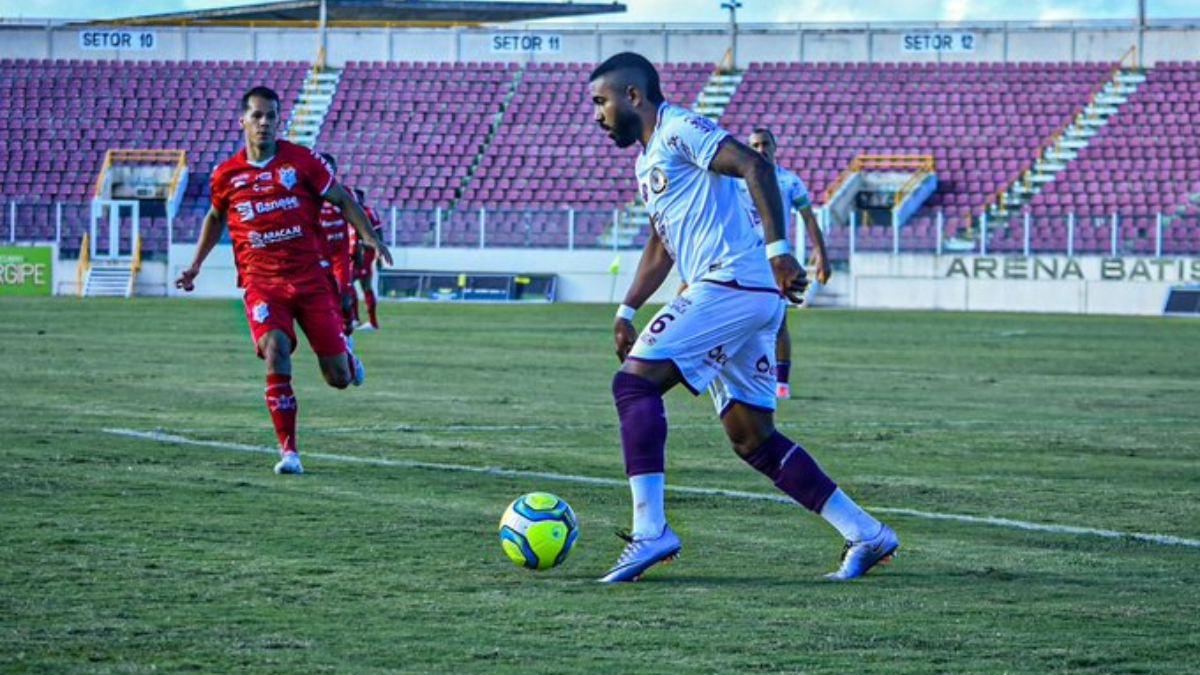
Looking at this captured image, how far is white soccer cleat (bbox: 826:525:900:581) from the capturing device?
7.18m

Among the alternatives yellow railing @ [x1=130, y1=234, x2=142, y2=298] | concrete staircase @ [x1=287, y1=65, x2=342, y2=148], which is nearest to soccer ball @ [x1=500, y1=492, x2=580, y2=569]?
yellow railing @ [x1=130, y1=234, x2=142, y2=298]

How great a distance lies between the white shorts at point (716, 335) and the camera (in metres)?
7.28

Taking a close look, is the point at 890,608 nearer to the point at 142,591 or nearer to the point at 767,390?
the point at 767,390

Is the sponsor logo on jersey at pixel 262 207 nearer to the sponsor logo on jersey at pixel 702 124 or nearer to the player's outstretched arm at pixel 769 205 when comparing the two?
the sponsor logo on jersey at pixel 702 124

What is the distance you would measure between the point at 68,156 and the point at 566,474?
1760 inches

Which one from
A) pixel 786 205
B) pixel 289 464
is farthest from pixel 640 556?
pixel 786 205

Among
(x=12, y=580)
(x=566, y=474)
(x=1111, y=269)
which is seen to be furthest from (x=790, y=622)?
(x=1111, y=269)

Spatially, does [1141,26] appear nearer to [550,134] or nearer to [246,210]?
[550,134]

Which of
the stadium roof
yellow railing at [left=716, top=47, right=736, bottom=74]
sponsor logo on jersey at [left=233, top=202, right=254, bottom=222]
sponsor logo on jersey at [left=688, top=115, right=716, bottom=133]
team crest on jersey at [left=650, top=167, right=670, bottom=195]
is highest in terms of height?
the stadium roof

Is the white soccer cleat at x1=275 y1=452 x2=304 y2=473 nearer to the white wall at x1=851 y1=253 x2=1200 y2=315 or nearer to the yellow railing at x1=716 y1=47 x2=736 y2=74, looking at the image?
the white wall at x1=851 y1=253 x2=1200 y2=315

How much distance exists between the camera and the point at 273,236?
11.5 m

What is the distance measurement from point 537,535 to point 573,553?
1.88ft

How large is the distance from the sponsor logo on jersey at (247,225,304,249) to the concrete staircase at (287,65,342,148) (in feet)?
134

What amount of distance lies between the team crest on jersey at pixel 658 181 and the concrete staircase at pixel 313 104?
4517 cm
